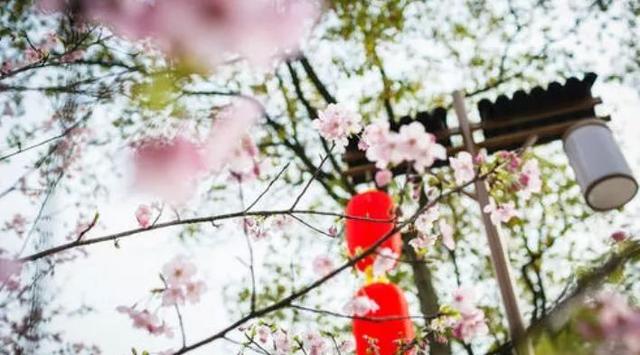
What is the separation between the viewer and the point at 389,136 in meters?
2.14

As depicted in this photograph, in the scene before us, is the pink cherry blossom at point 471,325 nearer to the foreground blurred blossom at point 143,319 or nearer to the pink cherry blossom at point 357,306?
the pink cherry blossom at point 357,306

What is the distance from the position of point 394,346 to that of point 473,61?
223 inches

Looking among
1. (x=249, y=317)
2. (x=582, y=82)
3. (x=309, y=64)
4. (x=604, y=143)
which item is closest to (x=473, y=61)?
(x=309, y=64)

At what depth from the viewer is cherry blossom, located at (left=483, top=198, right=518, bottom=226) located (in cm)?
248

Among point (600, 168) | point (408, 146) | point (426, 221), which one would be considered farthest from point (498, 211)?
point (408, 146)

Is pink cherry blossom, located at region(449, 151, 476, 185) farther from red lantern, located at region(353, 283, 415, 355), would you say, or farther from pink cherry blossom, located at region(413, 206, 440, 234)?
red lantern, located at region(353, 283, 415, 355)

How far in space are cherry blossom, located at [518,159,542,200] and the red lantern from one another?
0.99 meters

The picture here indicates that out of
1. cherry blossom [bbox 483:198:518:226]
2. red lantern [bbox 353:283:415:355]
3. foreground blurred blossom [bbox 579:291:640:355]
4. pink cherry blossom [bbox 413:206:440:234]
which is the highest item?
pink cherry blossom [bbox 413:206:440:234]

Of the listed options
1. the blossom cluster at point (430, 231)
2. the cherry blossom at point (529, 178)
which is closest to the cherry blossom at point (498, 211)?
the cherry blossom at point (529, 178)

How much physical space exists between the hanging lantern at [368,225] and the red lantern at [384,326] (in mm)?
182

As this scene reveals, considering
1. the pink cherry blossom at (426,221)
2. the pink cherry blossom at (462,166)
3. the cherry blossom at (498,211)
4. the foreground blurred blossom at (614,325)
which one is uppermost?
the pink cherry blossom at (462,166)

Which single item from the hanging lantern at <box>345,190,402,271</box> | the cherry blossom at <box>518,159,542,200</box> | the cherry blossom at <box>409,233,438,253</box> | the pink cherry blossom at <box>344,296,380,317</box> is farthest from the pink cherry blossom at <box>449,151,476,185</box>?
the pink cherry blossom at <box>344,296,380,317</box>

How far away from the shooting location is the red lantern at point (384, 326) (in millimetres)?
2941

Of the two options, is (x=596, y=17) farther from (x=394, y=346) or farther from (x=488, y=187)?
(x=394, y=346)
